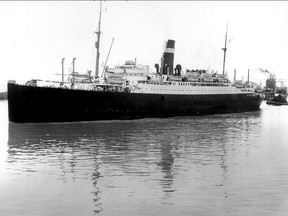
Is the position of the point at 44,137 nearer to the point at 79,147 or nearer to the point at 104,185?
the point at 79,147

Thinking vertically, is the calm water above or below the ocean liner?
below

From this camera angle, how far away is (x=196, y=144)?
85.6ft

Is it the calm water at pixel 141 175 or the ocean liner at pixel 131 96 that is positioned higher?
the ocean liner at pixel 131 96

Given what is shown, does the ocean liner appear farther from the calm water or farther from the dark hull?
the calm water

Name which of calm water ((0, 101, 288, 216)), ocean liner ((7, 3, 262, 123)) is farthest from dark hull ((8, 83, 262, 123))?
calm water ((0, 101, 288, 216))

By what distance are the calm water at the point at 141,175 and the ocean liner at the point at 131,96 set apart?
30.0ft

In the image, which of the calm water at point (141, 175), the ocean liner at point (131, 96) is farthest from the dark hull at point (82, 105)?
the calm water at point (141, 175)

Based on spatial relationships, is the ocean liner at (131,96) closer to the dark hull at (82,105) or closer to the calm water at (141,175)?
the dark hull at (82,105)

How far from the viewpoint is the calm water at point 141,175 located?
12.2 m

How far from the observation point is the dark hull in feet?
124

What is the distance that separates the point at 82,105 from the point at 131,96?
669 centimetres

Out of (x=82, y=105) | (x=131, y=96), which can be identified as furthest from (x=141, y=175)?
(x=131, y=96)

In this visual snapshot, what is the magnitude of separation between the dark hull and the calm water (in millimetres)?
8597

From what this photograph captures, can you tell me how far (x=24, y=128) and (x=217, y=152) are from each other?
1739 cm
